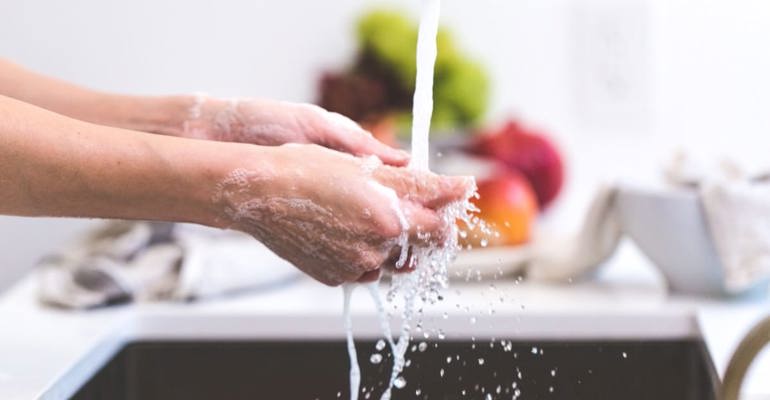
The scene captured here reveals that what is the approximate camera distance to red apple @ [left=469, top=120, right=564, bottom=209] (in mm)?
1740

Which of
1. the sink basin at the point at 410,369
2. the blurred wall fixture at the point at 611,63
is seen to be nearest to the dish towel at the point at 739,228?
the sink basin at the point at 410,369

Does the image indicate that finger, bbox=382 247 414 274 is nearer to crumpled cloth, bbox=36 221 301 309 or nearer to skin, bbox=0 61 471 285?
skin, bbox=0 61 471 285

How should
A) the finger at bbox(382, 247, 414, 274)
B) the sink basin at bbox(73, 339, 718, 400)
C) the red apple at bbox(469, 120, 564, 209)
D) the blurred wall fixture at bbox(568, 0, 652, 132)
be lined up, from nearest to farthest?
the finger at bbox(382, 247, 414, 274) → the sink basin at bbox(73, 339, 718, 400) → the red apple at bbox(469, 120, 564, 209) → the blurred wall fixture at bbox(568, 0, 652, 132)

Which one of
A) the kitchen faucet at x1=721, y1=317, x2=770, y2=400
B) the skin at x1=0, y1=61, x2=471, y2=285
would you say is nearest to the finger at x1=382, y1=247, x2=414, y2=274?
the skin at x1=0, y1=61, x2=471, y2=285

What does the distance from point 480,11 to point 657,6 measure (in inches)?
12.1

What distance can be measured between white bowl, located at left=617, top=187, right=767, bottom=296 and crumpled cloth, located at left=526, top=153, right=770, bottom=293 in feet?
0.04

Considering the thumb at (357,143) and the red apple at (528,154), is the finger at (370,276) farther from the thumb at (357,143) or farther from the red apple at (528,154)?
the red apple at (528,154)

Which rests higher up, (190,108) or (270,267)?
(190,108)

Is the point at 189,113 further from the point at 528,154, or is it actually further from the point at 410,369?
the point at 528,154

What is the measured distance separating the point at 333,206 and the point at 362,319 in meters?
0.47

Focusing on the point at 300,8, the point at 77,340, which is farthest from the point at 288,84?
the point at 77,340

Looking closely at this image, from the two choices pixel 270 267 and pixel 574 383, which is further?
pixel 270 267

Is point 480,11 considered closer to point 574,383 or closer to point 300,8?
point 300,8

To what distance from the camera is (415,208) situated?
83cm
